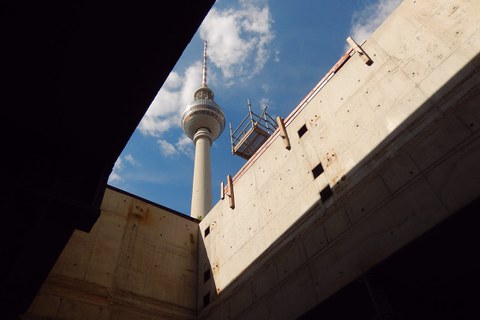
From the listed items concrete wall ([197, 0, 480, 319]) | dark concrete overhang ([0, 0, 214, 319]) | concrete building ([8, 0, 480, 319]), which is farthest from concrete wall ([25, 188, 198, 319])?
dark concrete overhang ([0, 0, 214, 319])

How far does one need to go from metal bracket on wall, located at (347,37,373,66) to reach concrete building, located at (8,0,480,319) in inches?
1.9

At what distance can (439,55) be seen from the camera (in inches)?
418

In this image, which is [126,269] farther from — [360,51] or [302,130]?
[360,51]

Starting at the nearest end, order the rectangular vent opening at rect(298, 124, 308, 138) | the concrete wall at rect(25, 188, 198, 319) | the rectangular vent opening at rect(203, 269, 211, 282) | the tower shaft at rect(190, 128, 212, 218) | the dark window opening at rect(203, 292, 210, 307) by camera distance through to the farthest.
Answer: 1. the concrete wall at rect(25, 188, 198, 319)
2. the rectangular vent opening at rect(298, 124, 308, 138)
3. the dark window opening at rect(203, 292, 210, 307)
4. the rectangular vent opening at rect(203, 269, 211, 282)
5. the tower shaft at rect(190, 128, 212, 218)

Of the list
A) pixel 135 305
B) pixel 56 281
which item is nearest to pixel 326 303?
pixel 135 305

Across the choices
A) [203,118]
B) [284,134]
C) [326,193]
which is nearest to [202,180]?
[203,118]

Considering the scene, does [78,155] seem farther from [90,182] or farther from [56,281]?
[56,281]

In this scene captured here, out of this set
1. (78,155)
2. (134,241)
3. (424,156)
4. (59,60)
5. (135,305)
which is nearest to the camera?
(59,60)

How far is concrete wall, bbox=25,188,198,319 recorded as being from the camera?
14.0m

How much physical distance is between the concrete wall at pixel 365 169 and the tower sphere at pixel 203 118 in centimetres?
3806

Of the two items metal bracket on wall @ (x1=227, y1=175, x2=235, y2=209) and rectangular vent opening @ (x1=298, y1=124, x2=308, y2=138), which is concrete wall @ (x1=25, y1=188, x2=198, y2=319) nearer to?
metal bracket on wall @ (x1=227, y1=175, x2=235, y2=209)

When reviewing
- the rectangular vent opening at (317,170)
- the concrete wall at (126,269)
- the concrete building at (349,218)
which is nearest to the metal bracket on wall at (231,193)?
the concrete building at (349,218)

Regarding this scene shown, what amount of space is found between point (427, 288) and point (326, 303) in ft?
9.15

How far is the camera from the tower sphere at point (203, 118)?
5338 centimetres
